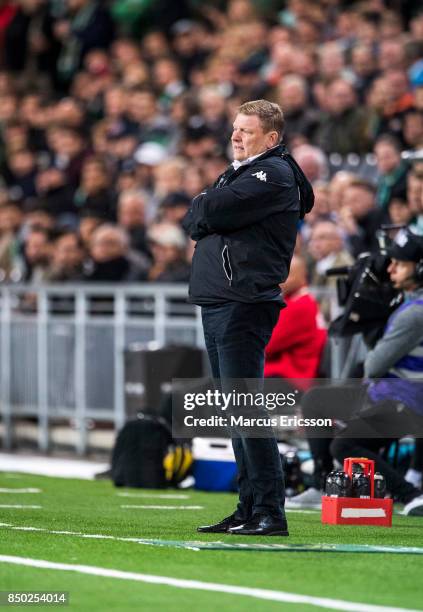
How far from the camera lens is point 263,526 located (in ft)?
24.8

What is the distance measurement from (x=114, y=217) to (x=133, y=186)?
1.32 ft

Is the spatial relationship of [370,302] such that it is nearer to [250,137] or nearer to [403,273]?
[403,273]

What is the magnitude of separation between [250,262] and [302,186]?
0.52 metres

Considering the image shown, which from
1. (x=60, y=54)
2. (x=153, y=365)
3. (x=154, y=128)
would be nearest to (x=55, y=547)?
(x=153, y=365)

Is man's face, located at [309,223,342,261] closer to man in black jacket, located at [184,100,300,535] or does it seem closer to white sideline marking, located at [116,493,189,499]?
white sideline marking, located at [116,493,189,499]

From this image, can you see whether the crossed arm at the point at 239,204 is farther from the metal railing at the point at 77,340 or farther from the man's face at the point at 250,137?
the metal railing at the point at 77,340

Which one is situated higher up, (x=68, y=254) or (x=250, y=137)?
(x=250, y=137)

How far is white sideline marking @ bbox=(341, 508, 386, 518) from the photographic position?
8.60 m

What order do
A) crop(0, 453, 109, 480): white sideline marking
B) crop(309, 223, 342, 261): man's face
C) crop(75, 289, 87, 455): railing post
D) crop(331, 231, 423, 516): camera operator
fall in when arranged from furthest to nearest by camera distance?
1. crop(75, 289, 87, 455): railing post
2. crop(0, 453, 109, 480): white sideline marking
3. crop(309, 223, 342, 261): man's face
4. crop(331, 231, 423, 516): camera operator

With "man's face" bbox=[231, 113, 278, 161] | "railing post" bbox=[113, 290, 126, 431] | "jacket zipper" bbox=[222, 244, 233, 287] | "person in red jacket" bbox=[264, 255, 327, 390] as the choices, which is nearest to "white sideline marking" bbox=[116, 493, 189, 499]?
"person in red jacket" bbox=[264, 255, 327, 390]

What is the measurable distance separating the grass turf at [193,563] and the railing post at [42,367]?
5598mm

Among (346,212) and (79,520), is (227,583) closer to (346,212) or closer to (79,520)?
(79,520)

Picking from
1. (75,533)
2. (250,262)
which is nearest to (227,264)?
(250,262)

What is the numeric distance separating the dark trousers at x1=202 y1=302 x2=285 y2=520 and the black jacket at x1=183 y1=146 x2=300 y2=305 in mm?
65
